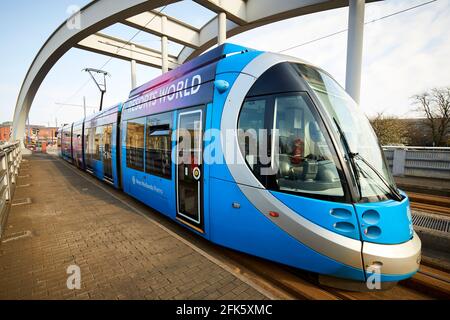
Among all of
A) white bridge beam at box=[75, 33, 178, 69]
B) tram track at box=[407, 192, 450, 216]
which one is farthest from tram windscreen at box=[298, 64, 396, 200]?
A: white bridge beam at box=[75, 33, 178, 69]

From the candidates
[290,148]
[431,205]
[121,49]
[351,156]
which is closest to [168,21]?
[121,49]

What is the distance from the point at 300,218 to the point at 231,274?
1.33 metres

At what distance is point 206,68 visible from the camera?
4.08m

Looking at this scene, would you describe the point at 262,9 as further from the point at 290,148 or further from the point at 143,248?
the point at 143,248

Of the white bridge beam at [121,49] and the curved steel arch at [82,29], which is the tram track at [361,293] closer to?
the curved steel arch at [82,29]

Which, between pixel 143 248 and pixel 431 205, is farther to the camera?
pixel 431 205

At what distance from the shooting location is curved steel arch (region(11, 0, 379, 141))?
12008 millimetres

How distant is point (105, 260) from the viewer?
3.59 metres

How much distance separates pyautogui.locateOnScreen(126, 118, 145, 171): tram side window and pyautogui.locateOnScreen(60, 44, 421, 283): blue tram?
7.09 feet

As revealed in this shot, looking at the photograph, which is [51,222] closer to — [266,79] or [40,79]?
[266,79]

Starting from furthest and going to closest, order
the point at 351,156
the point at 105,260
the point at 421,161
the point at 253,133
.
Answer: the point at 421,161 → the point at 105,260 → the point at 253,133 → the point at 351,156

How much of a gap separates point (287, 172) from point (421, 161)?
9.18 metres

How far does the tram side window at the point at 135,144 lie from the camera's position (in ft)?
20.2
